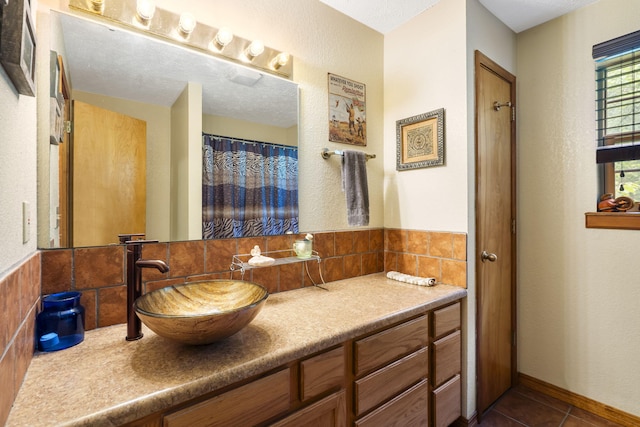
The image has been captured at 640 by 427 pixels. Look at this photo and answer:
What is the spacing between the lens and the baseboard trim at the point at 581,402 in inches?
64.4

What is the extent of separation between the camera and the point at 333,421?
1.06m

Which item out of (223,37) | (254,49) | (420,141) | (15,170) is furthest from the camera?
(420,141)

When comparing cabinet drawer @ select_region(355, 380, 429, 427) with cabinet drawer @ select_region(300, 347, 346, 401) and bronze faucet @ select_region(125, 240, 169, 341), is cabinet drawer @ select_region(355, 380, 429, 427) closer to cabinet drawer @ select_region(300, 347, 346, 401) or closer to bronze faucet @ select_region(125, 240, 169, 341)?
cabinet drawer @ select_region(300, 347, 346, 401)

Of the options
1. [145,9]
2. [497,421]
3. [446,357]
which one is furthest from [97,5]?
[497,421]

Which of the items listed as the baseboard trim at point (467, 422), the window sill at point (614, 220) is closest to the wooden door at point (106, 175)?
the baseboard trim at point (467, 422)

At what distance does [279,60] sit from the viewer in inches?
61.9

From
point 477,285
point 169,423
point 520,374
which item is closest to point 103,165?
point 169,423

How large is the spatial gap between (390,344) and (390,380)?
0.51 ft

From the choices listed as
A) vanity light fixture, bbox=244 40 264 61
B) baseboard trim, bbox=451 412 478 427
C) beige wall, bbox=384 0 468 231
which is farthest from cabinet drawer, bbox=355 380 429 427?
vanity light fixture, bbox=244 40 264 61

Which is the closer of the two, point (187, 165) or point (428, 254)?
point (187, 165)

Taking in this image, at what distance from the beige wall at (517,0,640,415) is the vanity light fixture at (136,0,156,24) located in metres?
2.24

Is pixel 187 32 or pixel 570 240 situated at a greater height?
pixel 187 32

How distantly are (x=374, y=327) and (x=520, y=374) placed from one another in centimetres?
161

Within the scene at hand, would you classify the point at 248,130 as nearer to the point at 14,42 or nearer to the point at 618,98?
the point at 14,42
